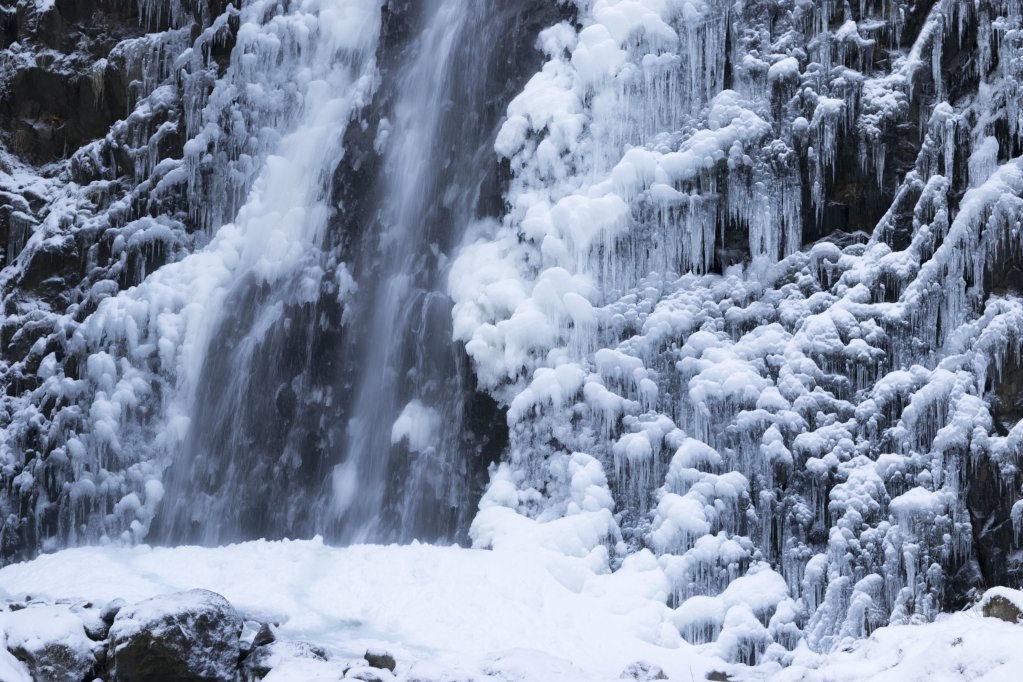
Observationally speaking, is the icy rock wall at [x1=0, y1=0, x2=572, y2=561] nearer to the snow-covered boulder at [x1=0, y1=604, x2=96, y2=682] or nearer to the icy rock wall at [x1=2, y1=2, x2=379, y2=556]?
the icy rock wall at [x1=2, y1=2, x2=379, y2=556]

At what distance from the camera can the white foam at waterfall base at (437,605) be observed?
6090 mm

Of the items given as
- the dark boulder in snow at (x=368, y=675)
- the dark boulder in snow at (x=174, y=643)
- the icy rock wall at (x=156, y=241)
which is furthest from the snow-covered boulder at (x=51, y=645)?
the icy rock wall at (x=156, y=241)

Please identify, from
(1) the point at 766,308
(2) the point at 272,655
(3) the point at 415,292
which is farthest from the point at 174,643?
(1) the point at 766,308

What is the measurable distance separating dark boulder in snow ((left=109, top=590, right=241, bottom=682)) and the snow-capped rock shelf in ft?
1.06

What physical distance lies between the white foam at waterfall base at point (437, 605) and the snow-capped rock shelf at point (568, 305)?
0.08m

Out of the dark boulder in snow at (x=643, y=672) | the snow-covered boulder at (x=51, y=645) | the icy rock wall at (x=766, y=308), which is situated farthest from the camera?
the icy rock wall at (x=766, y=308)

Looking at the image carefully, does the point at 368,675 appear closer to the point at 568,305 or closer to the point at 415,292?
the point at 568,305

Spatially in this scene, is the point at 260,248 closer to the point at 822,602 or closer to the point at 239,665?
the point at 239,665

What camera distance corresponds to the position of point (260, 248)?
410 inches

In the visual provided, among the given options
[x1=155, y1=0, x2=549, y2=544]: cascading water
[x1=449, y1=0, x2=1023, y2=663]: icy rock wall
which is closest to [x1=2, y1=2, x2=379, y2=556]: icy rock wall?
[x1=155, y1=0, x2=549, y2=544]: cascading water

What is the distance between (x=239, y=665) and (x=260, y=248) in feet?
16.7

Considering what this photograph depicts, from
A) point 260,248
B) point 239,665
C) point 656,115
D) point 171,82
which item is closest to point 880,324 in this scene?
point 656,115

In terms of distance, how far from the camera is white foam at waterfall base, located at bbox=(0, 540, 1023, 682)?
609 centimetres

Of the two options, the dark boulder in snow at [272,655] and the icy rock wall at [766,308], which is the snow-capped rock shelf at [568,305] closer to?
the icy rock wall at [766,308]
